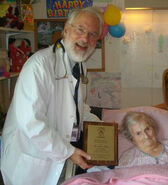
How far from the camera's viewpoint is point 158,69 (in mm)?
2758

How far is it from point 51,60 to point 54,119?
0.31 metres

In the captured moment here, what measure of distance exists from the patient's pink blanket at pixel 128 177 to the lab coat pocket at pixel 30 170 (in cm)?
15

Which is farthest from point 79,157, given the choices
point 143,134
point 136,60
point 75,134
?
point 136,60

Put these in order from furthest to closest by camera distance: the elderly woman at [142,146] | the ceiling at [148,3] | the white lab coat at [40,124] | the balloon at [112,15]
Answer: the ceiling at [148,3], the balloon at [112,15], the elderly woman at [142,146], the white lab coat at [40,124]

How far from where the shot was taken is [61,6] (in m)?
2.70

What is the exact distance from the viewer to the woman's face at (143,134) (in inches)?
63.6

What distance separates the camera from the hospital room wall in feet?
8.84

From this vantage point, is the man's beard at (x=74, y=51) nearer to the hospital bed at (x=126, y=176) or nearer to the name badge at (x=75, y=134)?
the name badge at (x=75, y=134)

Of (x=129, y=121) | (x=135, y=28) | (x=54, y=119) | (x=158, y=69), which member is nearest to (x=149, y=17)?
(x=135, y=28)

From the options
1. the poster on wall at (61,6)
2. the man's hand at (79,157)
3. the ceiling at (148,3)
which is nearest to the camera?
the man's hand at (79,157)

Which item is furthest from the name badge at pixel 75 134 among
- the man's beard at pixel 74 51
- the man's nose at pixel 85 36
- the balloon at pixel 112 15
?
the balloon at pixel 112 15

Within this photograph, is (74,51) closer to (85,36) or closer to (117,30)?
(85,36)

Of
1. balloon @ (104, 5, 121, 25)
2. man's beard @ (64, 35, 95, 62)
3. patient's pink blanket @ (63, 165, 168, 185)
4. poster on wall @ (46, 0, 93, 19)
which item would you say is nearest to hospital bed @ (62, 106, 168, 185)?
patient's pink blanket @ (63, 165, 168, 185)

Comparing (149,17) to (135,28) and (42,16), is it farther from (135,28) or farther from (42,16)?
(42,16)
